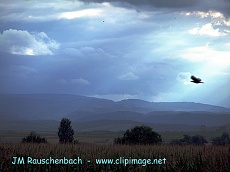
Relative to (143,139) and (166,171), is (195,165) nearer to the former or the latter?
(166,171)

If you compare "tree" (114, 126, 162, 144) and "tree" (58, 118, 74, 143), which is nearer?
"tree" (114, 126, 162, 144)

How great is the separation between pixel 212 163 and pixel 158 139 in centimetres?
3422

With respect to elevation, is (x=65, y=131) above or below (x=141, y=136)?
above

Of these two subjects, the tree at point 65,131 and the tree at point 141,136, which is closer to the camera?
the tree at point 141,136

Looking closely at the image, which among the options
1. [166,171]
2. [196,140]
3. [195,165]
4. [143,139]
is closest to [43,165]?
[166,171]

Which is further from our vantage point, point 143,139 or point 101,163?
point 143,139

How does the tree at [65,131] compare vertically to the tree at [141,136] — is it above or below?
above

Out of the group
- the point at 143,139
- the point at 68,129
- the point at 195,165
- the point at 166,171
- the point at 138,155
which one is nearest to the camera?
the point at 166,171

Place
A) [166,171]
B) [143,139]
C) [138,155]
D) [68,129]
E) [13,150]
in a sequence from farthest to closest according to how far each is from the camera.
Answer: [68,129] < [143,139] < [13,150] < [138,155] < [166,171]

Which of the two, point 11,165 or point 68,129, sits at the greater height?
point 68,129

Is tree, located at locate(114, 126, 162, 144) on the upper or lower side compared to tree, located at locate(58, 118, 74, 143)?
lower

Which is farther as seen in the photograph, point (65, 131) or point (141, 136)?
point (65, 131)

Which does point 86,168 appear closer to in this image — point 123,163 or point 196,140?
point 123,163

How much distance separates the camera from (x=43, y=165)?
28.9m
